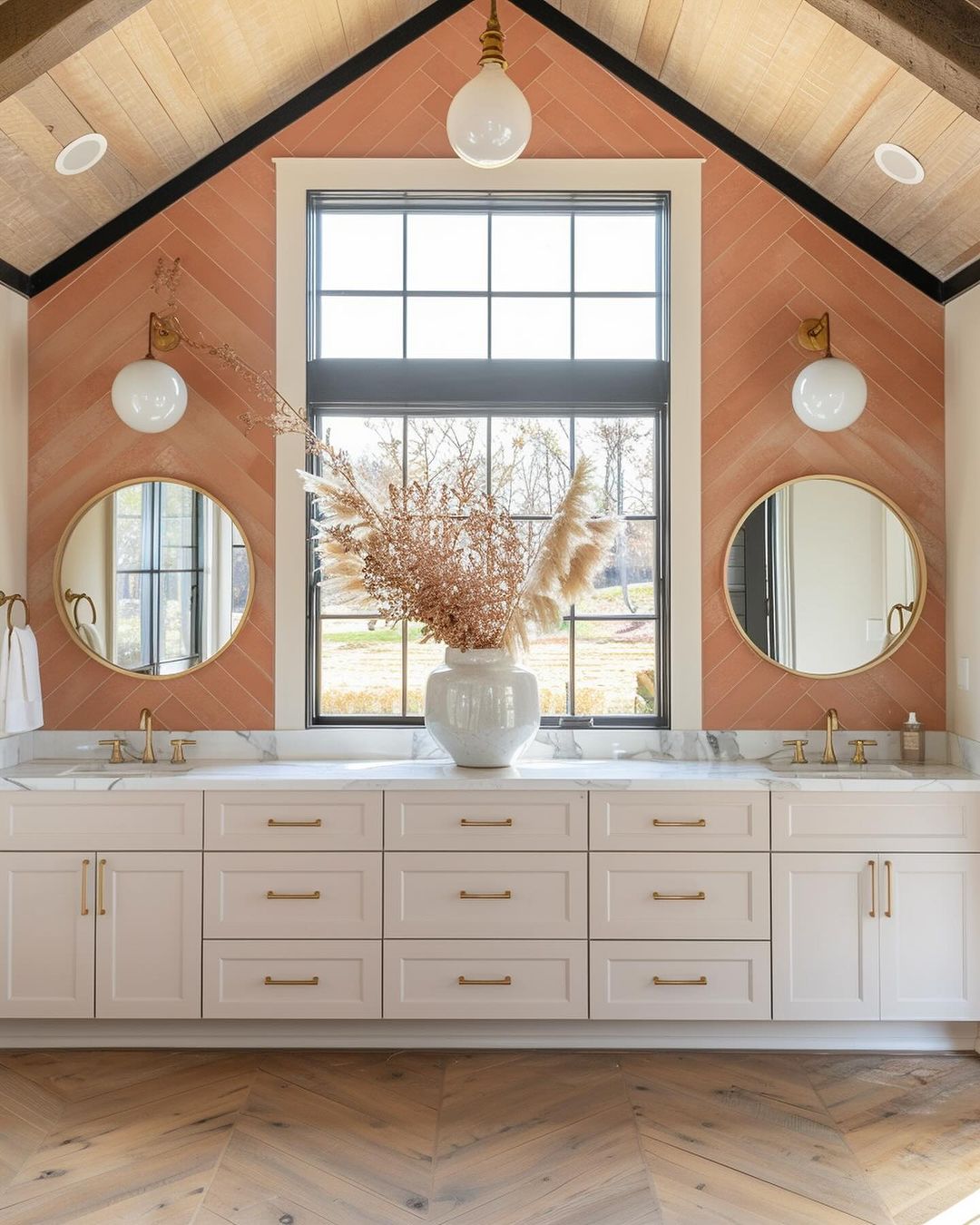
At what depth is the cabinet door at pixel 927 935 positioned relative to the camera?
3086mm

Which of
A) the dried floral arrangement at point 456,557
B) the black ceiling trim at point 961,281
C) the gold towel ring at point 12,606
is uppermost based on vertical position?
the black ceiling trim at point 961,281

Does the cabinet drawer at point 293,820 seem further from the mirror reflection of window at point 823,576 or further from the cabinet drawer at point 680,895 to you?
the mirror reflection of window at point 823,576

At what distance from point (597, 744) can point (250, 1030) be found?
1.40 m

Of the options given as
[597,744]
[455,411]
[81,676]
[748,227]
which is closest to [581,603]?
[597,744]

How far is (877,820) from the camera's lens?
3.10 meters

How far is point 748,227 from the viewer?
11.7 ft

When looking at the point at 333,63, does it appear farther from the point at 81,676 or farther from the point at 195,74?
the point at 81,676

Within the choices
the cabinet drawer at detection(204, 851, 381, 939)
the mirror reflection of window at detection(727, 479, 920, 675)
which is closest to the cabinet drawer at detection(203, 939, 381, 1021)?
the cabinet drawer at detection(204, 851, 381, 939)

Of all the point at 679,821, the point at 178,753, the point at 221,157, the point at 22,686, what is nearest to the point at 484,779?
the point at 679,821

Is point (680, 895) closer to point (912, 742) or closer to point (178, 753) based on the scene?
point (912, 742)

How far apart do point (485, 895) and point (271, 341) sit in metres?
1.93

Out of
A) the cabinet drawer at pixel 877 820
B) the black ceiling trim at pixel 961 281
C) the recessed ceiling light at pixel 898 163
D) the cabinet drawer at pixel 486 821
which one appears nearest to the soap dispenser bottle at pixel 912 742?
the cabinet drawer at pixel 877 820

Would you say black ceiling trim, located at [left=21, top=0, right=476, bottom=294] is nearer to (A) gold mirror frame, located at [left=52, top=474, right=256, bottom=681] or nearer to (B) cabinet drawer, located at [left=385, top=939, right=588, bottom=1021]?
(A) gold mirror frame, located at [left=52, top=474, right=256, bottom=681]

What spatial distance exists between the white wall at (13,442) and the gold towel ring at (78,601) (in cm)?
15
